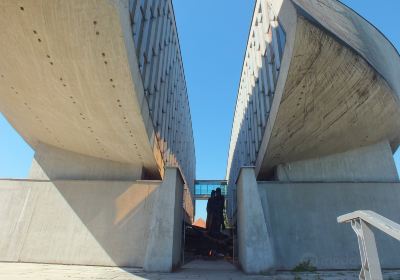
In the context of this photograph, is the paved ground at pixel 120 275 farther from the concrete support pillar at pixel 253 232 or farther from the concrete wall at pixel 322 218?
the concrete wall at pixel 322 218

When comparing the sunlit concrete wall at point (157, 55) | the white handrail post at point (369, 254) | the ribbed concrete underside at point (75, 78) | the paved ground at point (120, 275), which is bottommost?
the paved ground at point (120, 275)

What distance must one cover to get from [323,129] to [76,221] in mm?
11270

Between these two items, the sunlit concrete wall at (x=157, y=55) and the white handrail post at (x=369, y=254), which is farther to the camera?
the sunlit concrete wall at (x=157, y=55)

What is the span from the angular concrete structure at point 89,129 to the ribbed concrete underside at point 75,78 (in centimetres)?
3

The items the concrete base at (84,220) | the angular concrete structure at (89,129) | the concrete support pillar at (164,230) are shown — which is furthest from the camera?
the concrete base at (84,220)

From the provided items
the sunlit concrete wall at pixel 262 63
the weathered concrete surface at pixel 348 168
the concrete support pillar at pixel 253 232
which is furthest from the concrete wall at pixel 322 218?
the sunlit concrete wall at pixel 262 63

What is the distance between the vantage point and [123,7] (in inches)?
303

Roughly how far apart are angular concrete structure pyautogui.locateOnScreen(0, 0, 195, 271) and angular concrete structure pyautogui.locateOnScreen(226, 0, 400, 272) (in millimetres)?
4461

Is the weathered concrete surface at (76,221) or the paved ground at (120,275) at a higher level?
the weathered concrete surface at (76,221)

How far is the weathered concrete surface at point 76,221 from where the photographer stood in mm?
11680

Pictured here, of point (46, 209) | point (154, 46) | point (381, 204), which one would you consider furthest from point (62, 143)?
point (381, 204)

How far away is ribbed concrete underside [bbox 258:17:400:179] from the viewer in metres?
9.06

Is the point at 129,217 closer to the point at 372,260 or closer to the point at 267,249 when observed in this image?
the point at 267,249

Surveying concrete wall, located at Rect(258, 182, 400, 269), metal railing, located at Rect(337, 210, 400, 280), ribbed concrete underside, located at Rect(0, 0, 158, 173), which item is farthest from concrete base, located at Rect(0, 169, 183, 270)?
metal railing, located at Rect(337, 210, 400, 280)
